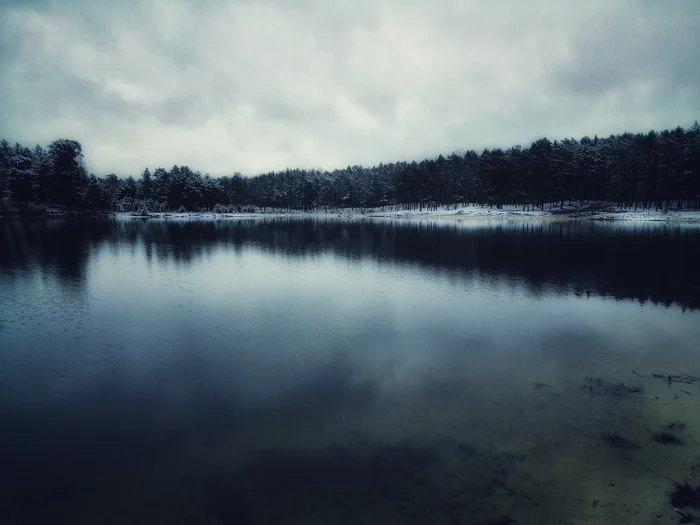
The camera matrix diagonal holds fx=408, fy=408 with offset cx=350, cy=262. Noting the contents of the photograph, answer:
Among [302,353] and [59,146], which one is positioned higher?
[59,146]

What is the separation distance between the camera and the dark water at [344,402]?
9.62 meters

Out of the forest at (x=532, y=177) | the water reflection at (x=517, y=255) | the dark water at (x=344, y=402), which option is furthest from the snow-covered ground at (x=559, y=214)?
the dark water at (x=344, y=402)

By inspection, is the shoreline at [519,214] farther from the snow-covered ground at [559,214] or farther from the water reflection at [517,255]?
the water reflection at [517,255]

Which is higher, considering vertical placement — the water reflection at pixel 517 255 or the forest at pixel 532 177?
the forest at pixel 532 177

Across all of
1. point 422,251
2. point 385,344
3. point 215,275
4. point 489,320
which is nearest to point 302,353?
point 385,344

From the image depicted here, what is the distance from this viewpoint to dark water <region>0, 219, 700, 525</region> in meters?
9.62

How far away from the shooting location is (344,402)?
14.1 meters

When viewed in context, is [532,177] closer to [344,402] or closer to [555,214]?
[555,214]

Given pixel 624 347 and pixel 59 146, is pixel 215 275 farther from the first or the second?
pixel 59 146

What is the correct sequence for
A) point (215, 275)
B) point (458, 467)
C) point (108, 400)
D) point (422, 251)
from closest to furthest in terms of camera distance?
1. point (458, 467)
2. point (108, 400)
3. point (215, 275)
4. point (422, 251)

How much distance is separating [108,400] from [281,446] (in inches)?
283

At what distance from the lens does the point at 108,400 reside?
47.5 feet

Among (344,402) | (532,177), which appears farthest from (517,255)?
(532,177)

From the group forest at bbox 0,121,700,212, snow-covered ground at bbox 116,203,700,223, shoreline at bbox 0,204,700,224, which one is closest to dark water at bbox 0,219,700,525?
shoreline at bbox 0,204,700,224
